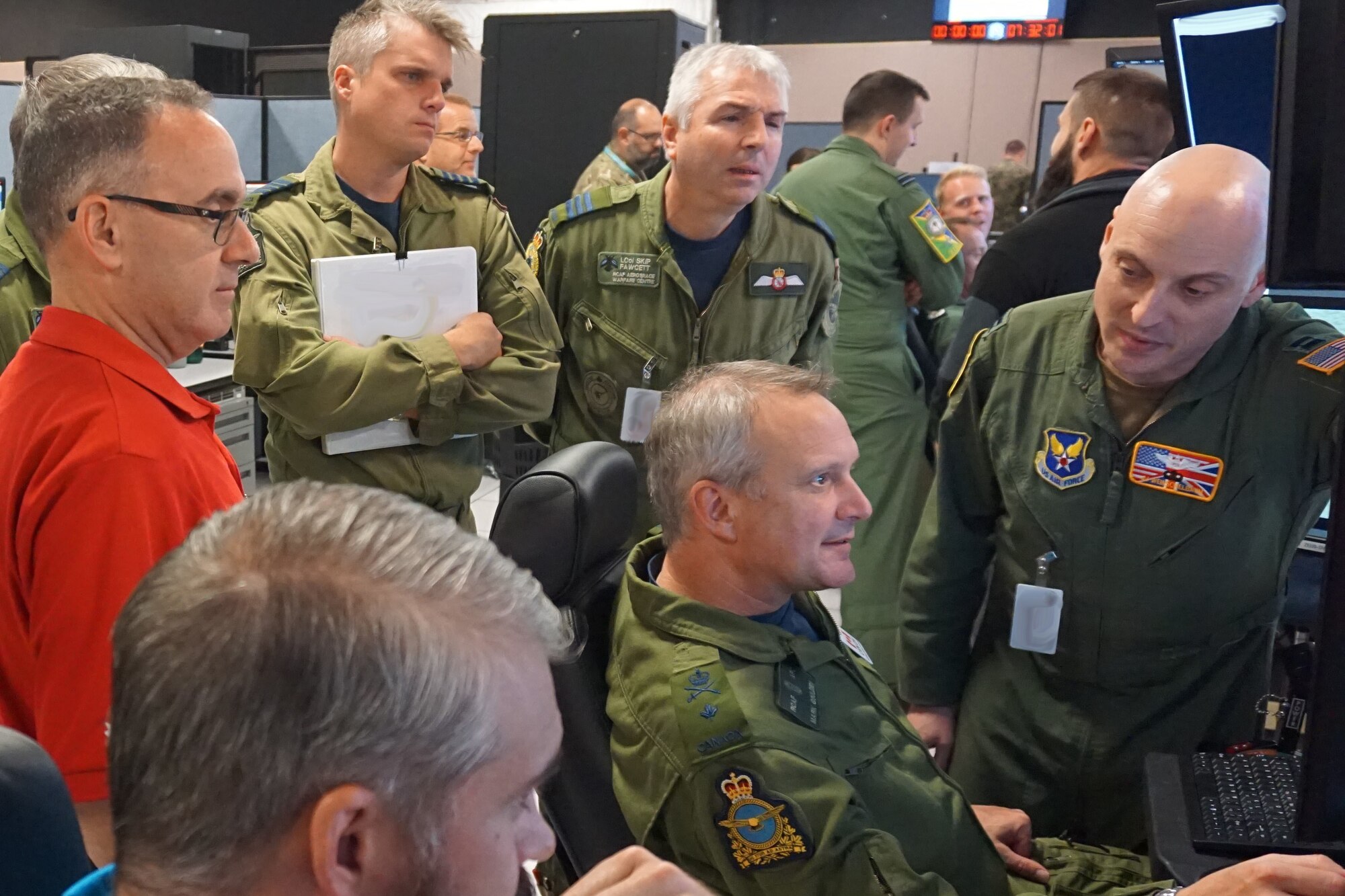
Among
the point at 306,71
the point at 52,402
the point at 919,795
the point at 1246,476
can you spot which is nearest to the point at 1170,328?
the point at 1246,476

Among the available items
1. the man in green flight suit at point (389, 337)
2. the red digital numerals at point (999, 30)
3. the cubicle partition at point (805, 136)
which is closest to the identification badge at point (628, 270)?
the man in green flight suit at point (389, 337)

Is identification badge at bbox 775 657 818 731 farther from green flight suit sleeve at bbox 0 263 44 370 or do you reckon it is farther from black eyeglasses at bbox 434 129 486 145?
black eyeglasses at bbox 434 129 486 145

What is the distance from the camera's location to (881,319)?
346cm

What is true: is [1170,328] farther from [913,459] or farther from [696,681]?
[913,459]

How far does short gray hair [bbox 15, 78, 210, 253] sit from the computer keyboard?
1.41 meters

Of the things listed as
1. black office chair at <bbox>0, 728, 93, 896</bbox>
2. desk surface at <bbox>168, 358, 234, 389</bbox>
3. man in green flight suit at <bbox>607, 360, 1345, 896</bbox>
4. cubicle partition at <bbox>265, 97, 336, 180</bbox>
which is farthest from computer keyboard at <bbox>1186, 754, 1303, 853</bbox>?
cubicle partition at <bbox>265, 97, 336, 180</bbox>

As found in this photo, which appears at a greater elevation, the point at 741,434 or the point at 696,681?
the point at 741,434

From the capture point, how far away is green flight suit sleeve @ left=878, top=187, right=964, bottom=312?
11.1 ft

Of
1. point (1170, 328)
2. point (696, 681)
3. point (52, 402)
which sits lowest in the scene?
point (696, 681)

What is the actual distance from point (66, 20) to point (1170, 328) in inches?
402

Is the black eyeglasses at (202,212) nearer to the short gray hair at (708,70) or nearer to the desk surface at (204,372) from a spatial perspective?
the short gray hair at (708,70)

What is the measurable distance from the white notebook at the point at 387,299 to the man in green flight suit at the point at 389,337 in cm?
3

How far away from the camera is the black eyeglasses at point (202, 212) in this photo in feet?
4.19

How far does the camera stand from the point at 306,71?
643 cm
